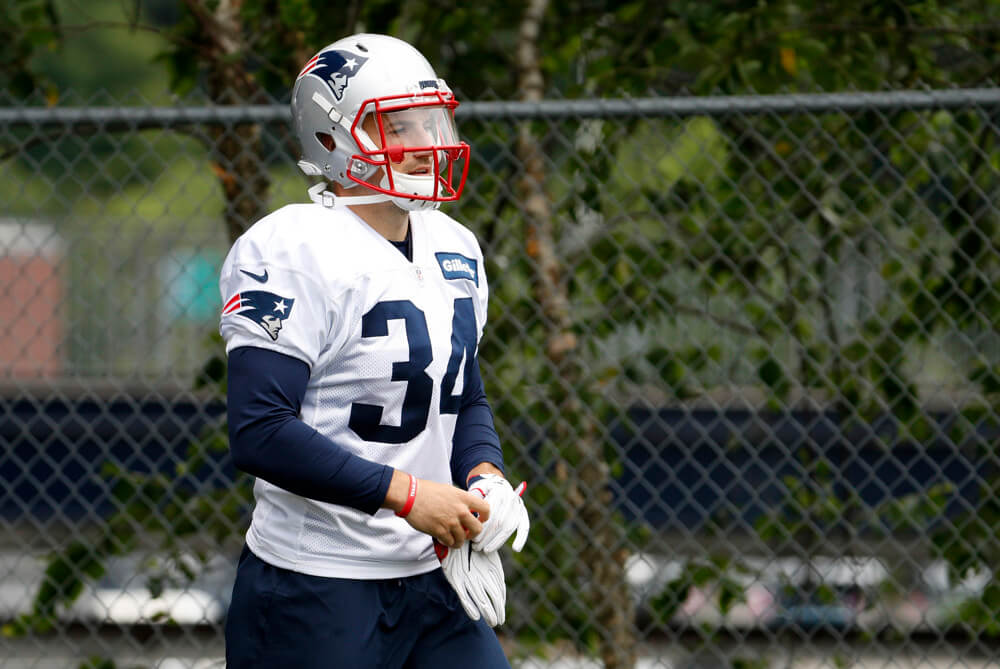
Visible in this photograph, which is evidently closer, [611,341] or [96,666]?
[96,666]

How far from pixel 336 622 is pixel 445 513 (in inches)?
10.9

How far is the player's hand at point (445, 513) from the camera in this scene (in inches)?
70.4

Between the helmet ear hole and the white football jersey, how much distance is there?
117 mm

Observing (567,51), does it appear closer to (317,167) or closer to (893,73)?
(893,73)

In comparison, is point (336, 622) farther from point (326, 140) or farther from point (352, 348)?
point (326, 140)

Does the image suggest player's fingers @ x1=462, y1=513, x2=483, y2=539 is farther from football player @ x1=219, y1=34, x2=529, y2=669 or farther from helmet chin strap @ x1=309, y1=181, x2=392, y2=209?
helmet chin strap @ x1=309, y1=181, x2=392, y2=209

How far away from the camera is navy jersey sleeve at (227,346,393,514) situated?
5.70 feet

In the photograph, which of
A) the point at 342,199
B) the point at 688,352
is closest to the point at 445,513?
the point at 342,199

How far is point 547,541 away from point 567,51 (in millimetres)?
1686

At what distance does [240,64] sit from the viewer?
3.64 meters

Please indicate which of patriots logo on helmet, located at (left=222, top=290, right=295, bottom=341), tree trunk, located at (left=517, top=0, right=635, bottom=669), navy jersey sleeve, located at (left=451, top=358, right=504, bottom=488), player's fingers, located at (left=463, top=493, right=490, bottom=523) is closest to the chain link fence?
tree trunk, located at (left=517, top=0, right=635, bottom=669)

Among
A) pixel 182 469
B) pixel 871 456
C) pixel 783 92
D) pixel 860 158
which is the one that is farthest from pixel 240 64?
pixel 871 456

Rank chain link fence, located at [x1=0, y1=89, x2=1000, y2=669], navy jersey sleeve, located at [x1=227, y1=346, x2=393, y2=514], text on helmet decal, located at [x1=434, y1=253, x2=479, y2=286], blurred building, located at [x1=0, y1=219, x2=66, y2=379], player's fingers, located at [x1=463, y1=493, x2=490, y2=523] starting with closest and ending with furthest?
navy jersey sleeve, located at [x1=227, y1=346, x2=393, y2=514] < player's fingers, located at [x1=463, y1=493, x2=490, y2=523] < text on helmet decal, located at [x1=434, y1=253, x2=479, y2=286] < chain link fence, located at [x1=0, y1=89, x2=1000, y2=669] < blurred building, located at [x1=0, y1=219, x2=66, y2=379]

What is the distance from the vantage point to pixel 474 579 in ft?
6.34
